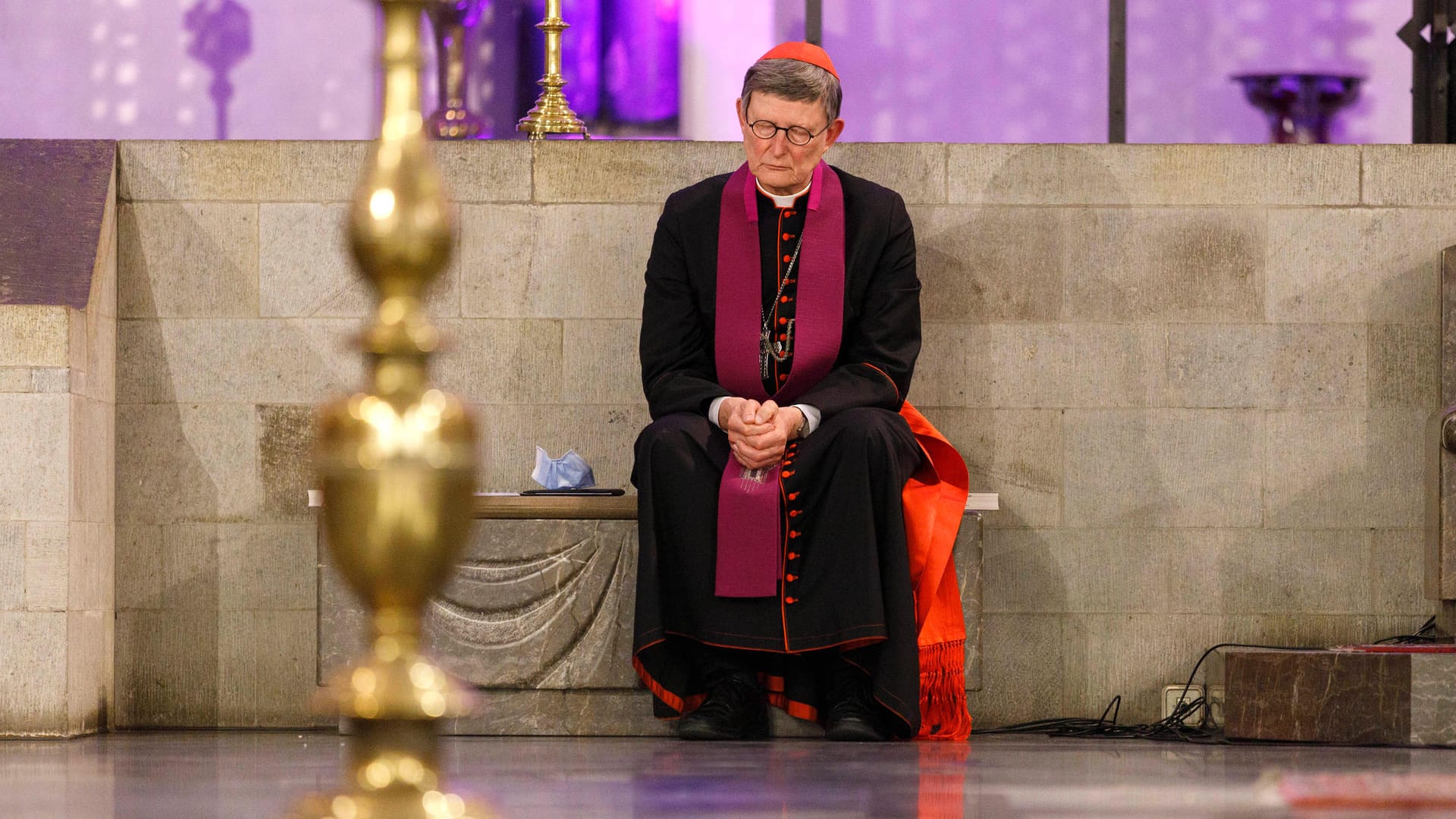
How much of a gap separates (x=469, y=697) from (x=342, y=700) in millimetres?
66

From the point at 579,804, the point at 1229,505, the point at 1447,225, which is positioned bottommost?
the point at 579,804

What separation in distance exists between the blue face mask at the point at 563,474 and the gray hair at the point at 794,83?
1.10 metres

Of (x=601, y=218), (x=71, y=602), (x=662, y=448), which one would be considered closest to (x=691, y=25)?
(x=601, y=218)

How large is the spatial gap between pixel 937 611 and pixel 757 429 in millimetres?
680

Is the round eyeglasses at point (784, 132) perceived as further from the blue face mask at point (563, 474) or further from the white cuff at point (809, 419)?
the blue face mask at point (563, 474)

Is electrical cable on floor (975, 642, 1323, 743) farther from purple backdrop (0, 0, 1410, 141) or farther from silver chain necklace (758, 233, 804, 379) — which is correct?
purple backdrop (0, 0, 1410, 141)

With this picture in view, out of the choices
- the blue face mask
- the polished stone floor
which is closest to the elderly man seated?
the polished stone floor

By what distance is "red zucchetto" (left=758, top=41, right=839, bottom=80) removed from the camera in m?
4.64

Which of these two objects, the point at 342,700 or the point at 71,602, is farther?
the point at 71,602

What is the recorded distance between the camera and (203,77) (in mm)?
6996

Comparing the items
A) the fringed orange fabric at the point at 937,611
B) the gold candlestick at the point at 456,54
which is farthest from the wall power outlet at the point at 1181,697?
the gold candlestick at the point at 456,54

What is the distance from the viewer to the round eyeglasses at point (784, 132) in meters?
4.59

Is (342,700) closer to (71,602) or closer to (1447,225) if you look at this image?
(71,602)

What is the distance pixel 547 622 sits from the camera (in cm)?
466
